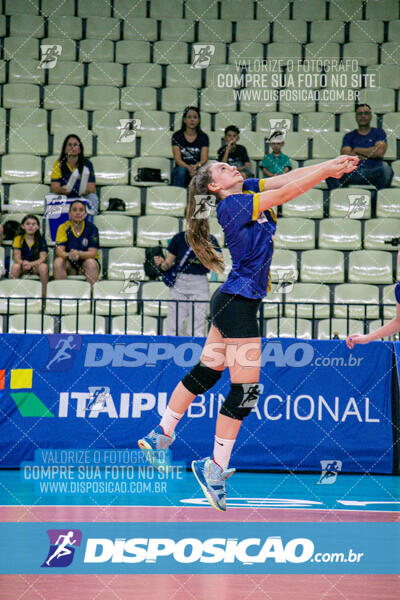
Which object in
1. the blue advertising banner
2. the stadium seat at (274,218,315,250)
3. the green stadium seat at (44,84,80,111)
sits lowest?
the blue advertising banner

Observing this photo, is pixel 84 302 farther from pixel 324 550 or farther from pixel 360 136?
pixel 324 550

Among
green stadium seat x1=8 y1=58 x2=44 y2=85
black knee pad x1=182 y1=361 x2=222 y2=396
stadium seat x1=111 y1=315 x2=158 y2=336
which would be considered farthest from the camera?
green stadium seat x1=8 y1=58 x2=44 y2=85

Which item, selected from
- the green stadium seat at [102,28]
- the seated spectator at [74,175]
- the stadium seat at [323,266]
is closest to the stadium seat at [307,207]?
the stadium seat at [323,266]

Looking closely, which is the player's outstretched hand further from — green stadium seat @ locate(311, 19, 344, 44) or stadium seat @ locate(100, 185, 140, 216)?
green stadium seat @ locate(311, 19, 344, 44)

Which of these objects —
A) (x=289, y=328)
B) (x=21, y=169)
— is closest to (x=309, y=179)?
(x=289, y=328)

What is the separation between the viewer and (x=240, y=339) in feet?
15.5

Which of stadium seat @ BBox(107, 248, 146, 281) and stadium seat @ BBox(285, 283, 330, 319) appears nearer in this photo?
stadium seat @ BBox(285, 283, 330, 319)

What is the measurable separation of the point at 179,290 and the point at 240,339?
201 inches

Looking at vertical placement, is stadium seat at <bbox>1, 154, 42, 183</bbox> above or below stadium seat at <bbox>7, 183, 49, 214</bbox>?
above

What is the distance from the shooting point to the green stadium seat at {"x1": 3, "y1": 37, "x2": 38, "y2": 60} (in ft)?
45.4

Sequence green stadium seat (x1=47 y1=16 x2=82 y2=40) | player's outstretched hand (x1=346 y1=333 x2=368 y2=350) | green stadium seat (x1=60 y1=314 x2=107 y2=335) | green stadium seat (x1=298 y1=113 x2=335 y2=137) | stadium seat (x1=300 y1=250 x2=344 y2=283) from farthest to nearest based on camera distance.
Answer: green stadium seat (x1=47 y1=16 x2=82 y2=40)
green stadium seat (x1=298 y1=113 x2=335 y2=137)
stadium seat (x1=300 y1=250 x2=344 y2=283)
green stadium seat (x1=60 y1=314 x2=107 y2=335)
player's outstretched hand (x1=346 y1=333 x2=368 y2=350)

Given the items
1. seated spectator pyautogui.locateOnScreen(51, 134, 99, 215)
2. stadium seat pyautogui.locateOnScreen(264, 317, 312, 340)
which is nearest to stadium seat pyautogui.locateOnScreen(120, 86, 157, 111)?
seated spectator pyautogui.locateOnScreen(51, 134, 99, 215)

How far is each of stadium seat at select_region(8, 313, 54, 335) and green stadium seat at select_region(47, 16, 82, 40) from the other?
18.9ft

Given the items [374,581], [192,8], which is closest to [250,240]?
[374,581]
